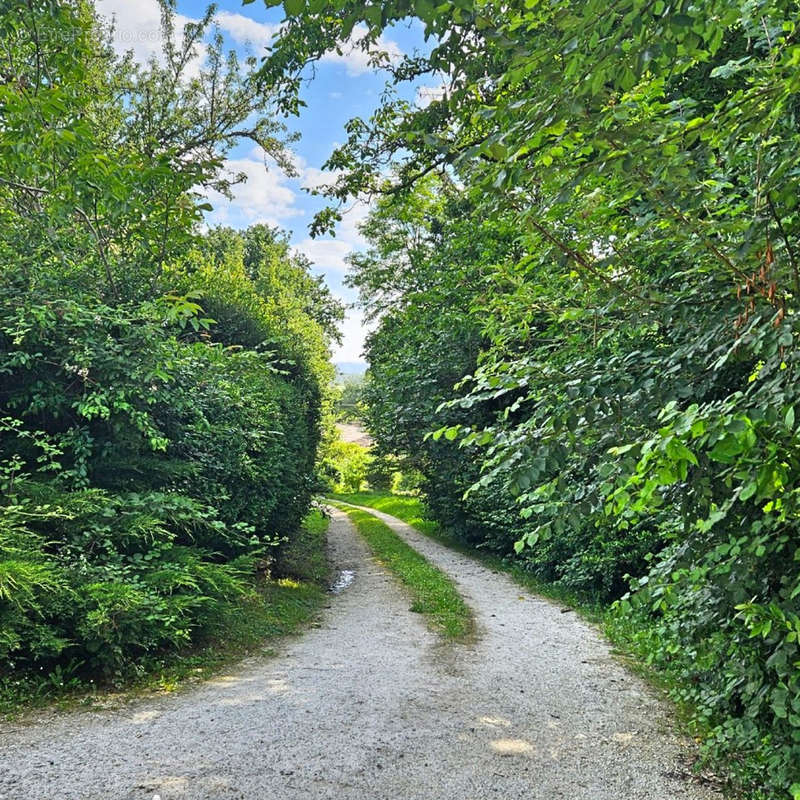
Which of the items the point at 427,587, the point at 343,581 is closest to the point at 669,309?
the point at 427,587

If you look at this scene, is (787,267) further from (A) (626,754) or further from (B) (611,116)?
(A) (626,754)

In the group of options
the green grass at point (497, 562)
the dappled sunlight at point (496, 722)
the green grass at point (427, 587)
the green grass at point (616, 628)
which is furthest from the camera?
the green grass at point (497, 562)

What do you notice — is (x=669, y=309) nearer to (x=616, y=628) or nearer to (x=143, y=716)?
(x=143, y=716)

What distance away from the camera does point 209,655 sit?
541cm

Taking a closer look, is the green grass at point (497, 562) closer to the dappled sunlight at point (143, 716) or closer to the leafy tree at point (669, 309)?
the leafy tree at point (669, 309)

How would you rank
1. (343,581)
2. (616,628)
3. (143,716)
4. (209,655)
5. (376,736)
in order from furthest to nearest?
(343,581) → (616,628) → (209,655) → (143,716) → (376,736)

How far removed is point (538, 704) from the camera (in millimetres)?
4461

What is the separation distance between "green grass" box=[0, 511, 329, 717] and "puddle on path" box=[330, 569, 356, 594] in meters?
0.24

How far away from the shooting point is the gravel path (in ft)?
10.1

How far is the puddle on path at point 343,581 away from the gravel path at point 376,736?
156 inches

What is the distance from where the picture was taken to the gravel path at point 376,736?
308 centimetres

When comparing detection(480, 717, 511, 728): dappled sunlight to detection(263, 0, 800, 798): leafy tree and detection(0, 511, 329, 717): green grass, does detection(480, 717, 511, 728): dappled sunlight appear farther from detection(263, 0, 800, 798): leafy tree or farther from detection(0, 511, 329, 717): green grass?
detection(0, 511, 329, 717): green grass

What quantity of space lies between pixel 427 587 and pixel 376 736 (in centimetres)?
588

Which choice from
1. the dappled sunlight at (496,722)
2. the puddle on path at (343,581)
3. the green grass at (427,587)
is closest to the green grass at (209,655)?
the puddle on path at (343,581)
